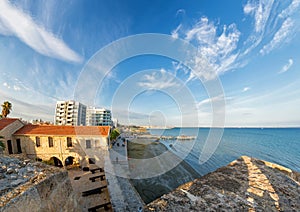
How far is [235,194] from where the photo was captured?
7.63ft

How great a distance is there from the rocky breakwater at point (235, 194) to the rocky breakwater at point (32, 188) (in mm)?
2110

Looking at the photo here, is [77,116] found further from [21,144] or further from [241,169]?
[241,169]

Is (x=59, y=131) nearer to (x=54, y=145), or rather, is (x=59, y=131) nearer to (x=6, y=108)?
(x=54, y=145)

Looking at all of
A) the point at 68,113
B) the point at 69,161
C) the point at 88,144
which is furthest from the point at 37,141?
the point at 68,113

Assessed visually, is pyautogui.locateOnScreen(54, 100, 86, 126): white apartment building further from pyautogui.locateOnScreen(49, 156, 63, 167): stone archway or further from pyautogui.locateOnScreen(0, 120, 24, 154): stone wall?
pyautogui.locateOnScreen(49, 156, 63, 167): stone archway

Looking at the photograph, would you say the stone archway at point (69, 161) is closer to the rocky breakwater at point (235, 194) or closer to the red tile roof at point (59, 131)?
the red tile roof at point (59, 131)

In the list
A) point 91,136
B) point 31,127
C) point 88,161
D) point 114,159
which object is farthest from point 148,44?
point 31,127

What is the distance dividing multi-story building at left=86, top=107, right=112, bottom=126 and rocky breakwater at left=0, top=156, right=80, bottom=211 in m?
61.5

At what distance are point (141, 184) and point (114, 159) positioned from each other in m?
4.16

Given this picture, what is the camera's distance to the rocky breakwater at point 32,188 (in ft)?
6.91

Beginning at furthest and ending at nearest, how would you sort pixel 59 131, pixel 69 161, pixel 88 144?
1. pixel 69 161
2. pixel 59 131
3. pixel 88 144

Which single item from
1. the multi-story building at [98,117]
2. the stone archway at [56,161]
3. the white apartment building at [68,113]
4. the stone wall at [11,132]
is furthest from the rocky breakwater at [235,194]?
the multi-story building at [98,117]

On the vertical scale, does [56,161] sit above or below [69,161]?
above

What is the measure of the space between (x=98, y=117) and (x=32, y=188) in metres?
65.5
